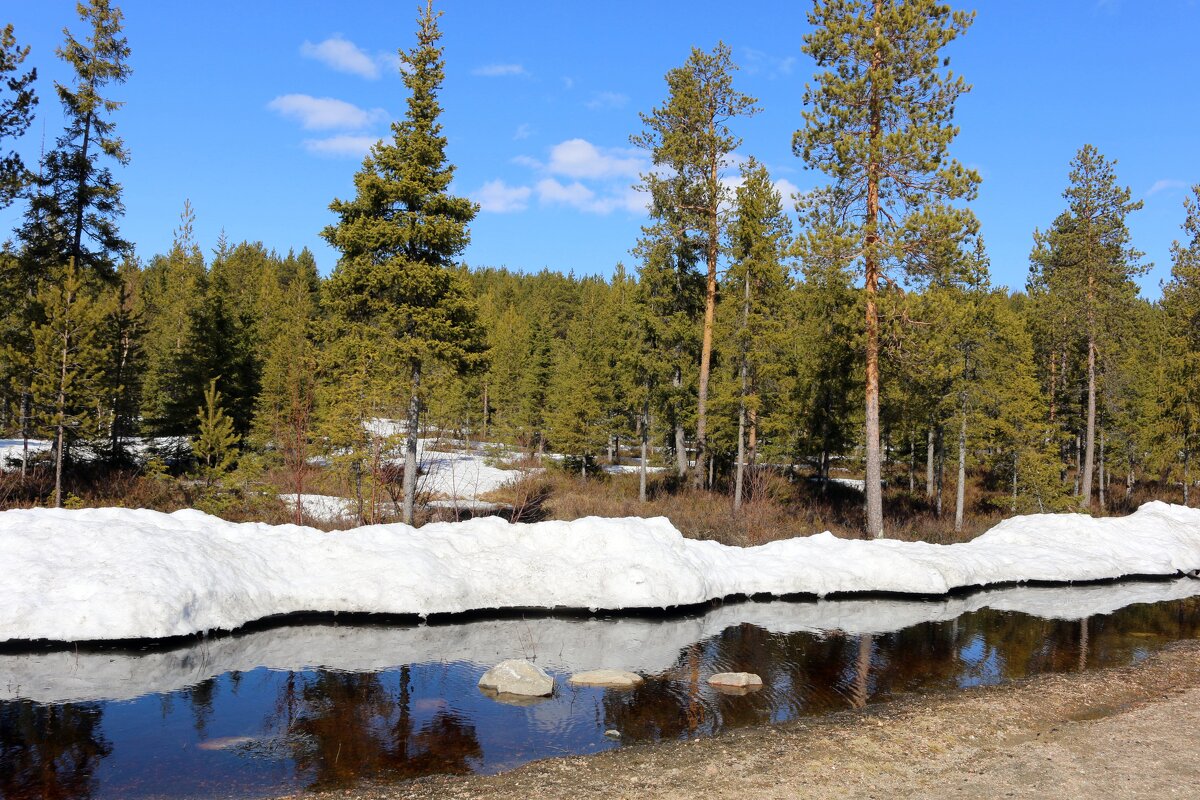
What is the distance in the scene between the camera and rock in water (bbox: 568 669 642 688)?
11445mm

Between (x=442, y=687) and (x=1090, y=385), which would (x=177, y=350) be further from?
(x=1090, y=385)

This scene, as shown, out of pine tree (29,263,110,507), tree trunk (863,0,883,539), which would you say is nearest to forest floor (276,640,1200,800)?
tree trunk (863,0,883,539)

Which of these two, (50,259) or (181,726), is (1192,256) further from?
(50,259)

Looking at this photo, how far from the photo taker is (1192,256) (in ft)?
115

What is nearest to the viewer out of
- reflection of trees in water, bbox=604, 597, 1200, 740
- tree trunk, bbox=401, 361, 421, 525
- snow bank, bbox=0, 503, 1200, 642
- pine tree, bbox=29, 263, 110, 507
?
reflection of trees in water, bbox=604, 597, 1200, 740

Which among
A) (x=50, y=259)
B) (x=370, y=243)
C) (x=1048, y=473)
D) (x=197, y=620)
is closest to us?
(x=197, y=620)

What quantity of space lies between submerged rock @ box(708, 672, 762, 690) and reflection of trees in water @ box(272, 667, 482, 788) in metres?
4.11

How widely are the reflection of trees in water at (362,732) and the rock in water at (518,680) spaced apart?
1087 millimetres

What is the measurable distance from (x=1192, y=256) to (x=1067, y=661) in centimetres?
3208

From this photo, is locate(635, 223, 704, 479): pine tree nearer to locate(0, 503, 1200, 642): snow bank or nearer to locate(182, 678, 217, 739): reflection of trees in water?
locate(0, 503, 1200, 642): snow bank

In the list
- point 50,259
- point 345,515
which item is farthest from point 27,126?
point 345,515

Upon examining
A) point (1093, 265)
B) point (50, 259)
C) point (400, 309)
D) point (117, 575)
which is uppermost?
point (1093, 265)

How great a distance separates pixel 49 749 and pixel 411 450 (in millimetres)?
14533

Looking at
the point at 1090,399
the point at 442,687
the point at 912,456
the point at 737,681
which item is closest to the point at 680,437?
the point at 912,456
